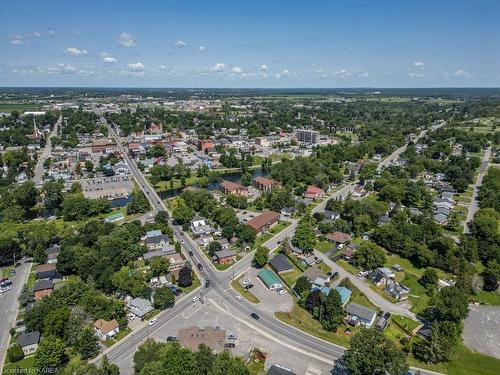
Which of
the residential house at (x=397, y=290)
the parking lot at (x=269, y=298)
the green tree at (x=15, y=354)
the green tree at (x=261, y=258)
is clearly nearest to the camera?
the green tree at (x=15, y=354)

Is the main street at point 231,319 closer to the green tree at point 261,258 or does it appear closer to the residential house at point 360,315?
the green tree at point 261,258

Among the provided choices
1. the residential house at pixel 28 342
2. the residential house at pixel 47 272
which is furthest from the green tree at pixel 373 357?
the residential house at pixel 47 272

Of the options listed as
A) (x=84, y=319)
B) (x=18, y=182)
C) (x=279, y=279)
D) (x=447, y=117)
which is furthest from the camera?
(x=447, y=117)

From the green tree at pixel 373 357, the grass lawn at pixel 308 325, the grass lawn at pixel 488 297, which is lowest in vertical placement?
the grass lawn at pixel 488 297

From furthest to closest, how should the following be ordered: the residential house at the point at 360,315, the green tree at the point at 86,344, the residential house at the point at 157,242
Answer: the residential house at the point at 157,242 → the residential house at the point at 360,315 → the green tree at the point at 86,344

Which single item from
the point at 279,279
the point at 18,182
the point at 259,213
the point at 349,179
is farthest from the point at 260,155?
the point at 279,279

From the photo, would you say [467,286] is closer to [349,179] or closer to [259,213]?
[259,213]
